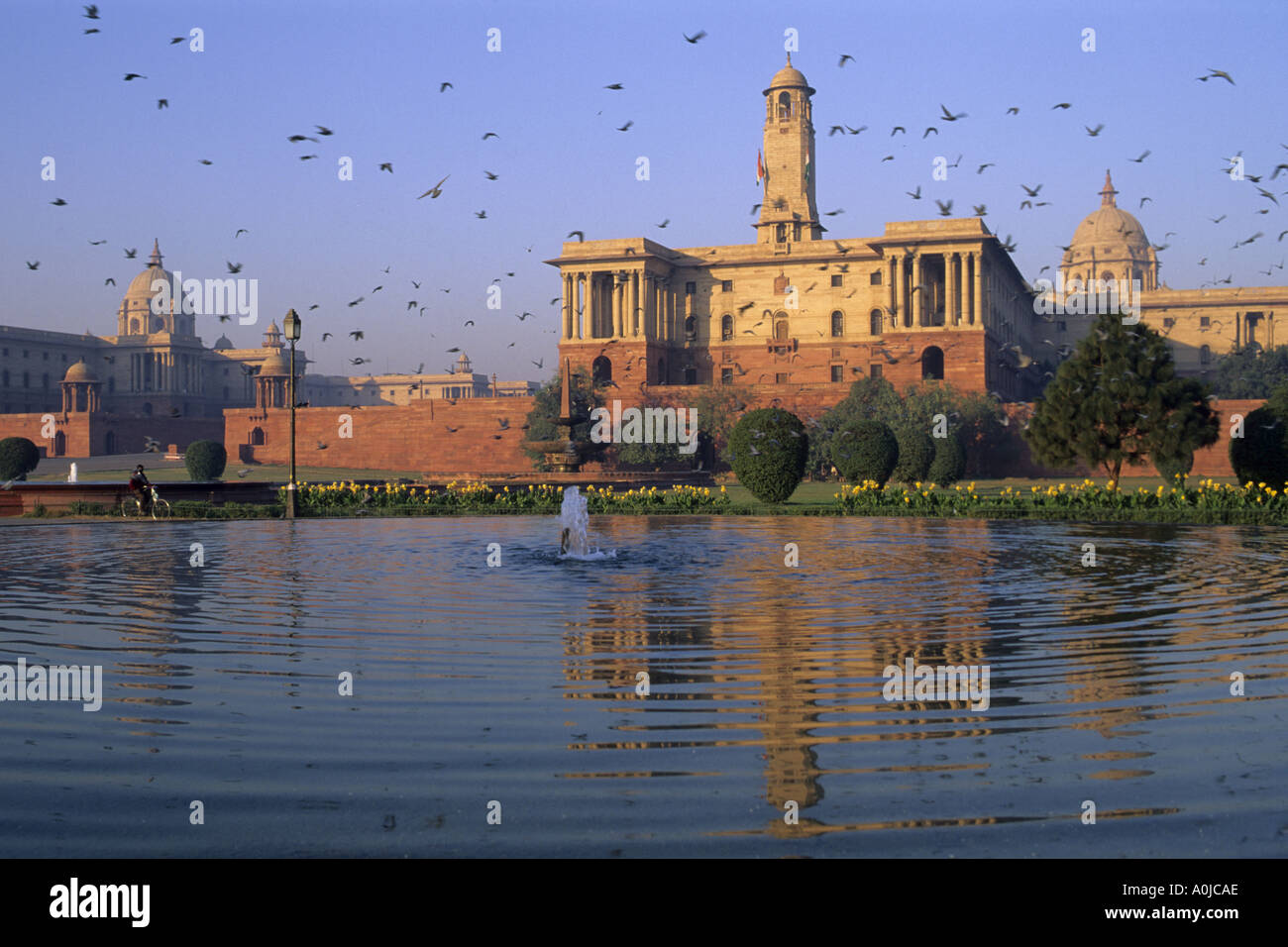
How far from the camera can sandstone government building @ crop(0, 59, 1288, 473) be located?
75812mm

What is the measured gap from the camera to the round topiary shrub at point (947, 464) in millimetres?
43188

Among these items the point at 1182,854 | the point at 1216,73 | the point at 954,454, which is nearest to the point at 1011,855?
the point at 1182,854

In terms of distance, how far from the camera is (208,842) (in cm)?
465

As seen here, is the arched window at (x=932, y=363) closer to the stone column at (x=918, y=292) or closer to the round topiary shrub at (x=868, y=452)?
the stone column at (x=918, y=292)

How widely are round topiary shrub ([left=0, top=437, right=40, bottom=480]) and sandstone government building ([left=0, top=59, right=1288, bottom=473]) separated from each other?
31.0 meters

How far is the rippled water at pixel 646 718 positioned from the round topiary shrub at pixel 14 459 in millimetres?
35521

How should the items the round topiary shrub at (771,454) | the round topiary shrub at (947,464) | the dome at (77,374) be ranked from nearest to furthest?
the round topiary shrub at (771,454) < the round topiary shrub at (947,464) < the dome at (77,374)

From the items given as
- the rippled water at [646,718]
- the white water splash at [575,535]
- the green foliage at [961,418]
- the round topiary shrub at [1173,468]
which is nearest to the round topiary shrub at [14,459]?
the white water splash at [575,535]

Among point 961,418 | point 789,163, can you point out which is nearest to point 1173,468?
point 961,418

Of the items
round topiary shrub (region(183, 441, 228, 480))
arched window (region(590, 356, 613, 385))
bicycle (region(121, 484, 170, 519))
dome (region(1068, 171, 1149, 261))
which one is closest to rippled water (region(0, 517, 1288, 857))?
bicycle (region(121, 484, 170, 519))

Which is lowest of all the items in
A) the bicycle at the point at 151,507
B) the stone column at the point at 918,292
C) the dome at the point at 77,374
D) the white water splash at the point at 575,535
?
the white water splash at the point at 575,535

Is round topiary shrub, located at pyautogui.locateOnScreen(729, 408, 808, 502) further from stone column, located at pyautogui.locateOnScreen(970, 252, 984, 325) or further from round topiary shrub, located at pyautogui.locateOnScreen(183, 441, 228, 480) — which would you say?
stone column, located at pyautogui.locateOnScreen(970, 252, 984, 325)
